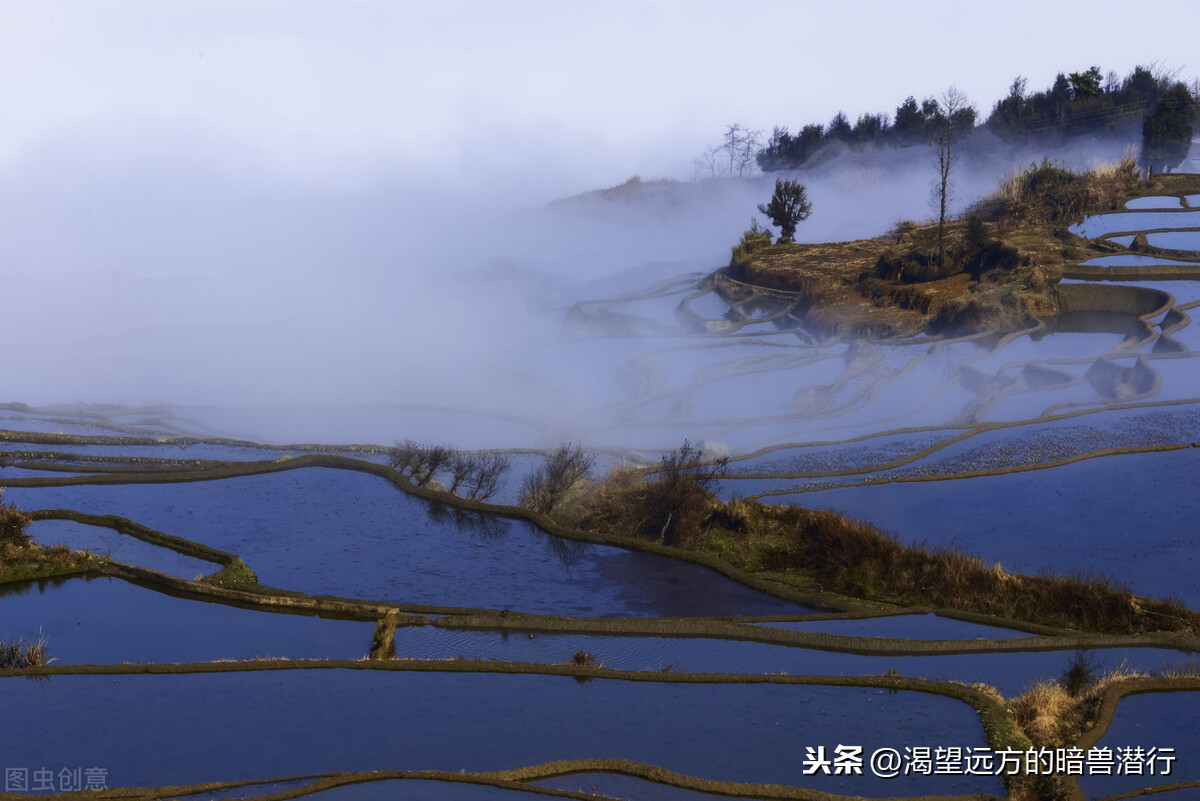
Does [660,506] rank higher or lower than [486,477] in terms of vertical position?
lower

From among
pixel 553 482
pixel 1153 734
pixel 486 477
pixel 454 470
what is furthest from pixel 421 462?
pixel 1153 734

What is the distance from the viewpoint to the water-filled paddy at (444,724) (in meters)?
8.59

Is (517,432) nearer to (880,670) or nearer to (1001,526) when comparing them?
(1001,526)

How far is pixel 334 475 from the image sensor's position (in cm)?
2017

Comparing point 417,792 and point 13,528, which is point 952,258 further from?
point 417,792

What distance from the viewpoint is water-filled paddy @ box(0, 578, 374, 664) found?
1176cm

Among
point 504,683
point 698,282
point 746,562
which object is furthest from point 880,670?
point 698,282

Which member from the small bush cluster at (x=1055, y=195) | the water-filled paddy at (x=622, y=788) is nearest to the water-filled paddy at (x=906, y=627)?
the water-filled paddy at (x=622, y=788)

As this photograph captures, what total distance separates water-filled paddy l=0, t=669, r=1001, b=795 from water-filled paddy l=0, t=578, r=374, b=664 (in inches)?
46.0

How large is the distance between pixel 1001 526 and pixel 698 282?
97.1 feet

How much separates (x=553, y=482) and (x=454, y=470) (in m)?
2.49

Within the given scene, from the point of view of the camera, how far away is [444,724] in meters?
9.37

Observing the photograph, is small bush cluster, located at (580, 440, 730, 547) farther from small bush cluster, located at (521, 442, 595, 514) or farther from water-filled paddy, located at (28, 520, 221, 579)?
water-filled paddy, located at (28, 520, 221, 579)

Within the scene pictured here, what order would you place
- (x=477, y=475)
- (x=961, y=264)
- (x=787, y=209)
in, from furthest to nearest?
(x=787, y=209) < (x=961, y=264) < (x=477, y=475)
